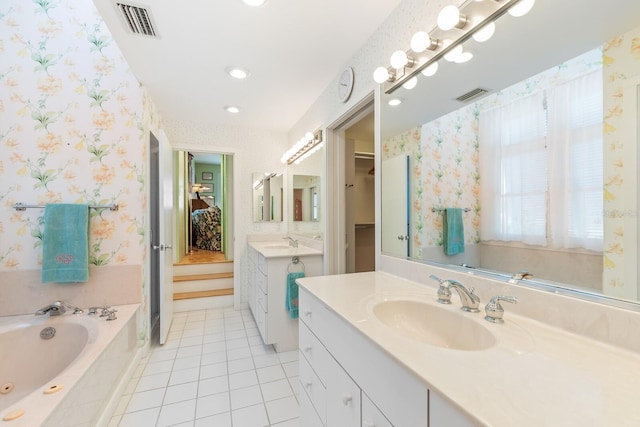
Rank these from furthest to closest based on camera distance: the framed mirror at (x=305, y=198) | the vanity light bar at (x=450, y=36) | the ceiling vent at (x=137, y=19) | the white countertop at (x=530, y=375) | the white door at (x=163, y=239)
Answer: the framed mirror at (x=305, y=198), the white door at (x=163, y=239), the ceiling vent at (x=137, y=19), the vanity light bar at (x=450, y=36), the white countertop at (x=530, y=375)

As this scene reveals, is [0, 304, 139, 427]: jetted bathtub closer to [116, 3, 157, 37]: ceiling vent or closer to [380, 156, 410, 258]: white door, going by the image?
[380, 156, 410, 258]: white door

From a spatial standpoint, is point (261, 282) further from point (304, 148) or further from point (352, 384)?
point (352, 384)

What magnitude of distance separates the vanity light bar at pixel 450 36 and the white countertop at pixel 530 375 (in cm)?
107

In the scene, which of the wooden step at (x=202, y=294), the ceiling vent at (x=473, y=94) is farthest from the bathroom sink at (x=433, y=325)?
the wooden step at (x=202, y=294)

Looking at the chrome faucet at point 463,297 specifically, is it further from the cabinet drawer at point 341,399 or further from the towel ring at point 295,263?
the towel ring at point 295,263

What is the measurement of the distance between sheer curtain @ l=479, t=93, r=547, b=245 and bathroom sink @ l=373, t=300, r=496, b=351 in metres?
0.36

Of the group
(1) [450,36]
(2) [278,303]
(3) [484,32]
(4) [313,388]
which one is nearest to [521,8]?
(3) [484,32]

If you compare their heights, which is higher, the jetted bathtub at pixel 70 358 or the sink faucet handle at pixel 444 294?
the sink faucet handle at pixel 444 294

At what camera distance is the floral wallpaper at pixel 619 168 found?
2.31 ft

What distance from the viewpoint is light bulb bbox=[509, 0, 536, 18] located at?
0.93 m

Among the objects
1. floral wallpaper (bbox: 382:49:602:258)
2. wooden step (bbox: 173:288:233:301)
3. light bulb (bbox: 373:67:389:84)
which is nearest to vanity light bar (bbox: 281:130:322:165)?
light bulb (bbox: 373:67:389:84)

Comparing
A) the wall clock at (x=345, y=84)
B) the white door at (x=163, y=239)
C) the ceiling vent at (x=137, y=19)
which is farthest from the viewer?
the white door at (x=163, y=239)

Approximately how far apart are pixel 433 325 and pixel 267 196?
9.50 feet

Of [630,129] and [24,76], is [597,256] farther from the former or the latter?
[24,76]
